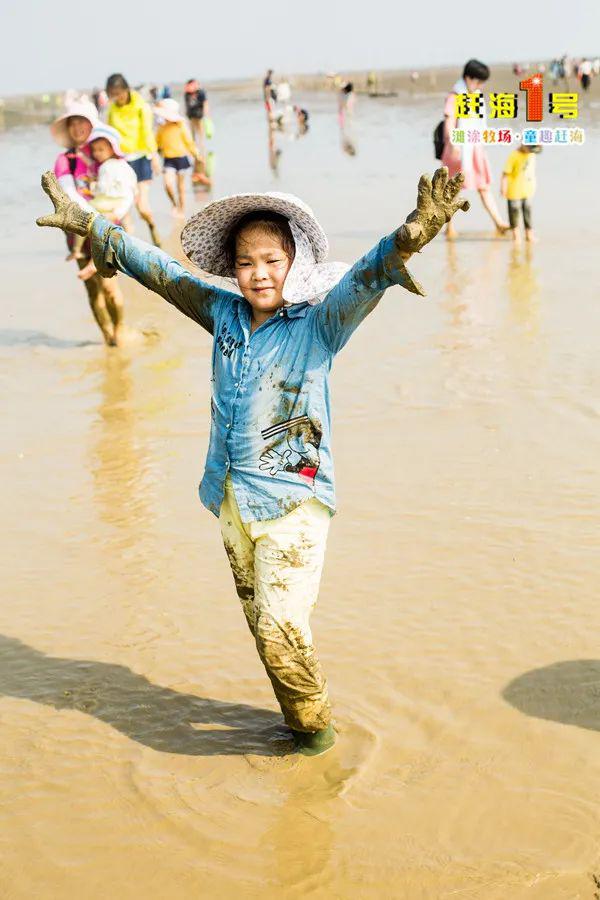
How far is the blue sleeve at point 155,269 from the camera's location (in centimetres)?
327

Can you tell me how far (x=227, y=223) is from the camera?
3.21m

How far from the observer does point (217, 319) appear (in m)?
3.22

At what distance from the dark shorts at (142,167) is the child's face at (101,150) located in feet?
14.2

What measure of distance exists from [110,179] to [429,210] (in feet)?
16.7

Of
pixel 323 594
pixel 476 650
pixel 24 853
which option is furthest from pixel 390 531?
pixel 24 853

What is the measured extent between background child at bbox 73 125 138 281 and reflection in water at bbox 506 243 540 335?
2.88 metres

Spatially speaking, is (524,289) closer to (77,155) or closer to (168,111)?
(77,155)

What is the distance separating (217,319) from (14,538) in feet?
7.29

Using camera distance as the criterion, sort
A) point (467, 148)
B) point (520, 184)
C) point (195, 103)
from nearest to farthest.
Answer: point (520, 184) → point (467, 148) → point (195, 103)

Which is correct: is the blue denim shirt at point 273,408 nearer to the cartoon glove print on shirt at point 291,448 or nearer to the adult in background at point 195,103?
the cartoon glove print on shirt at point 291,448

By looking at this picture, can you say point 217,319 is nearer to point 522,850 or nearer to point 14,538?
point 522,850

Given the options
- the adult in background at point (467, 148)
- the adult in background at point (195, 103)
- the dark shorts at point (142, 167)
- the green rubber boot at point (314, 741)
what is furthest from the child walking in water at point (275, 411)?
the adult in background at point (195, 103)

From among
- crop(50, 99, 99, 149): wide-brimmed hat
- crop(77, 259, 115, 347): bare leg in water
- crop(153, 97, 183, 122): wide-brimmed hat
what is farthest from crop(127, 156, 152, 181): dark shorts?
crop(50, 99, 99, 149): wide-brimmed hat

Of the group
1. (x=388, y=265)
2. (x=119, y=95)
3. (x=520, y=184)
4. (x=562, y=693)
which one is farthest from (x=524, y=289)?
(x=388, y=265)
